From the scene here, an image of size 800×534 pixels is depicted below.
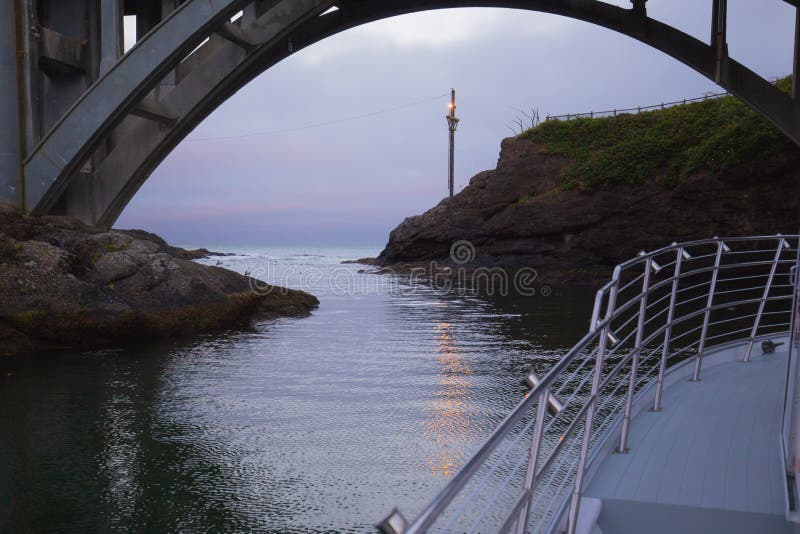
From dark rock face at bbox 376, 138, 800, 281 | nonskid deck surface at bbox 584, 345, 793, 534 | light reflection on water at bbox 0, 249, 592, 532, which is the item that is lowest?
light reflection on water at bbox 0, 249, 592, 532

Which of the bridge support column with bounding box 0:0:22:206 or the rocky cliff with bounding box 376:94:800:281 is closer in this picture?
the bridge support column with bounding box 0:0:22:206

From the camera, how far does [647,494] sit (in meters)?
2.76

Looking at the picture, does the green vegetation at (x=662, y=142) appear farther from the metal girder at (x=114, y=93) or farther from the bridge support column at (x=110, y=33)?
the bridge support column at (x=110, y=33)

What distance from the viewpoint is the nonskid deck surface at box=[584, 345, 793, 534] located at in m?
2.66

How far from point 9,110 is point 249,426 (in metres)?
6.50

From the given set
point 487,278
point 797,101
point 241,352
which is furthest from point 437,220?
point 241,352

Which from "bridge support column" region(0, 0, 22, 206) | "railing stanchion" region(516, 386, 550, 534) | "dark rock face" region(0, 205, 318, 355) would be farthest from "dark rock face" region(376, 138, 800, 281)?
"railing stanchion" region(516, 386, 550, 534)

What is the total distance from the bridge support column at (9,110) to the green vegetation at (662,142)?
769 inches

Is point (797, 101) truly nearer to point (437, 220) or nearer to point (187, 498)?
point (187, 498)

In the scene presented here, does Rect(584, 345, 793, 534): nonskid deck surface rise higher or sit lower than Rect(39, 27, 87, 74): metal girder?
lower

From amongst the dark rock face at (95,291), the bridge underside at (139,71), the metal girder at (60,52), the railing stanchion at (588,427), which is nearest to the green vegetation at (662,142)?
the bridge underside at (139,71)

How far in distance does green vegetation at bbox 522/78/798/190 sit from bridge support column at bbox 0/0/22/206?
19543mm

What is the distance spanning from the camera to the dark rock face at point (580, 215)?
20734 mm

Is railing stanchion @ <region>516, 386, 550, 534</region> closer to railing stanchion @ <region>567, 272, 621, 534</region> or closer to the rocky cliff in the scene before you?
railing stanchion @ <region>567, 272, 621, 534</region>
